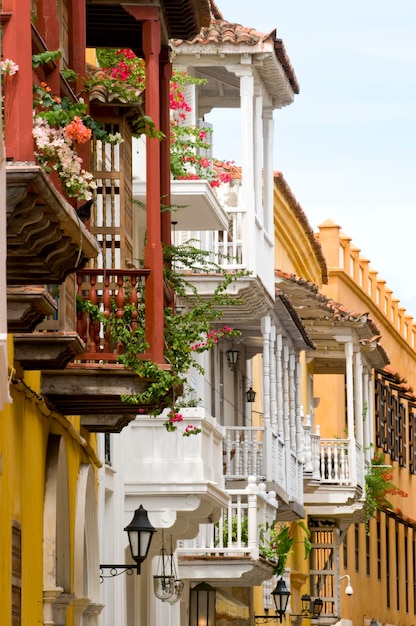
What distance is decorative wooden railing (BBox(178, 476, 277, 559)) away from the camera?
2367cm

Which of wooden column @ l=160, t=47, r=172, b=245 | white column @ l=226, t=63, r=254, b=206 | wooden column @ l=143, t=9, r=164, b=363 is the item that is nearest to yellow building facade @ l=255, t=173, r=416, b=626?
white column @ l=226, t=63, r=254, b=206

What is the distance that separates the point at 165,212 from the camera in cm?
1664

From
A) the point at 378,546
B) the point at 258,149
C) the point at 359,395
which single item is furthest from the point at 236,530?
the point at 378,546

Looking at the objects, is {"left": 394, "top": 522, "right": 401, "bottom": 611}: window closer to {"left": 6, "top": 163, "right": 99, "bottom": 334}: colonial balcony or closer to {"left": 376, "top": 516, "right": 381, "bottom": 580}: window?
{"left": 376, "top": 516, "right": 381, "bottom": 580}: window

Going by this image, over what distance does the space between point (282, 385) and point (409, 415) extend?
87.8 ft

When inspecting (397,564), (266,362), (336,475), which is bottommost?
(397,564)

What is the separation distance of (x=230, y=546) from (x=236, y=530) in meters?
0.25

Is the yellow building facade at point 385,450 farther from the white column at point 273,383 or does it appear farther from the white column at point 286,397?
the white column at point 273,383

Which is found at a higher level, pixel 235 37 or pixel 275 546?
pixel 235 37

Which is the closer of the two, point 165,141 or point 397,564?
point 165,141

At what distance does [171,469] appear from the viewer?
21516mm

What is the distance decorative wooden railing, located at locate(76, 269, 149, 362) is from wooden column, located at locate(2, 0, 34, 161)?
14.0 ft

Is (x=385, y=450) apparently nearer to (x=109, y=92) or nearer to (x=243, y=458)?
(x=243, y=458)

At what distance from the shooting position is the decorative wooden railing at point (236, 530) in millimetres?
23672
